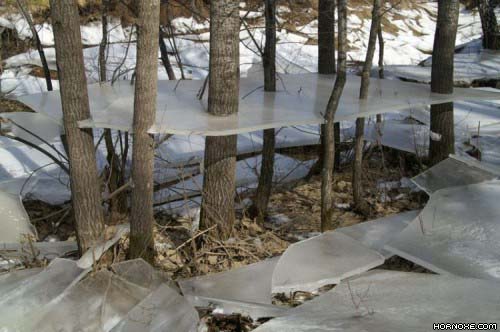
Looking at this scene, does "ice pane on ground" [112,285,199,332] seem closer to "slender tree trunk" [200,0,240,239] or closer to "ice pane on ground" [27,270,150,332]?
"ice pane on ground" [27,270,150,332]

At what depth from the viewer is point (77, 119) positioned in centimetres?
355

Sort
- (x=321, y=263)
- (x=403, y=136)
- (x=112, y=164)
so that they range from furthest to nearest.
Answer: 1. (x=403, y=136)
2. (x=112, y=164)
3. (x=321, y=263)

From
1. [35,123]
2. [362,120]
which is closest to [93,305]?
[362,120]

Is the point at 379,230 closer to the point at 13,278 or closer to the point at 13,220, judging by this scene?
the point at 13,278

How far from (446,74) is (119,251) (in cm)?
289

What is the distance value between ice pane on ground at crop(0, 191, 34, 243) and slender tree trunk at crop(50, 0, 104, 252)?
0.75 meters

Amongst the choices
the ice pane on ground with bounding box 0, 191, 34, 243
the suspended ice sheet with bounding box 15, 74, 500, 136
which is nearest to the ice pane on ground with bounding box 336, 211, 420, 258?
the suspended ice sheet with bounding box 15, 74, 500, 136

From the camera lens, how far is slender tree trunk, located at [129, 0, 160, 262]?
135 inches

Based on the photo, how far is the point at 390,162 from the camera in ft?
19.2

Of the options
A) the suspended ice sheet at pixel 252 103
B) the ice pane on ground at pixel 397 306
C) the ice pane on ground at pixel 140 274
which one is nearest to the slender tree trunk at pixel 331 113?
the suspended ice sheet at pixel 252 103

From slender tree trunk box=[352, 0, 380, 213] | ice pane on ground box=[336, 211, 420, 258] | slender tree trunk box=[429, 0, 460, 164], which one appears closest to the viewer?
ice pane on ground box=[336, 211, 420, 258]

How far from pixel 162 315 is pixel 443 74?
299 cm

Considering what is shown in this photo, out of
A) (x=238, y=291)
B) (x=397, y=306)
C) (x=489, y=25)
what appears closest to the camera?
(x=397, y=306)

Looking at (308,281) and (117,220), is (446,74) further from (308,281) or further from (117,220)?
(117,220)
